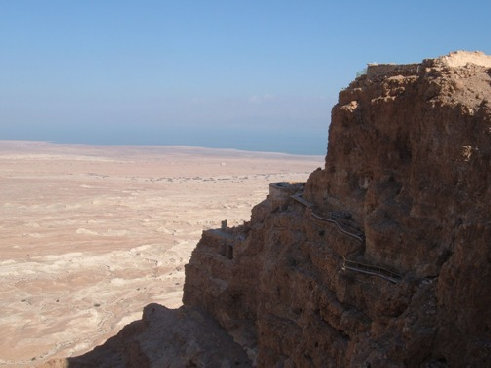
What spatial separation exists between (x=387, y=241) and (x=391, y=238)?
5.7 inches

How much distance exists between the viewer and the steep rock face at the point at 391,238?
9.00m

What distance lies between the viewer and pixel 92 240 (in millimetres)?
49281

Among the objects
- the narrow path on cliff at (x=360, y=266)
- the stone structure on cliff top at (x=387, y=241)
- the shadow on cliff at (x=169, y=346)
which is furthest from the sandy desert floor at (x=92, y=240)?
the narrow path on cliff at (x=360, y=266)

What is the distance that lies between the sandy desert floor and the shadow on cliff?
21.2 ft

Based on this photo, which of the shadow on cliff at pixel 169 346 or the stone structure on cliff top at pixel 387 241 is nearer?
the stone structure on cliff top at pixel 387 241

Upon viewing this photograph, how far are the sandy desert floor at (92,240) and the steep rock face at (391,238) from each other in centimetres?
1132

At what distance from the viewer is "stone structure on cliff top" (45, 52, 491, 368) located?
902 cm

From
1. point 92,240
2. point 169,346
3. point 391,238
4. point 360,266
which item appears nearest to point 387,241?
point 391,238

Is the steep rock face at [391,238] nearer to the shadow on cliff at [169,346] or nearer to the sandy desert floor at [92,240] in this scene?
the shadow on cliff at [169,346]

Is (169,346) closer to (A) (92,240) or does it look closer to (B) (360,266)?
(B) (360,266)

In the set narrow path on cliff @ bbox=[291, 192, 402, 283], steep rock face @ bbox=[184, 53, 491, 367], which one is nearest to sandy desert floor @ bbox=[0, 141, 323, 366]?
steep rock face @ bbox=[184, 53, 491, 367]

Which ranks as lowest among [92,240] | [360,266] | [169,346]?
[92,240]

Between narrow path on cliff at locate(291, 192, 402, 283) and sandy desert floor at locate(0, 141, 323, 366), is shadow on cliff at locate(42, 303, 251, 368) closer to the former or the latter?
narrow path on cliff at locate(291, 192, 402, 283)

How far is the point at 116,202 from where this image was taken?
7075 centimetres
